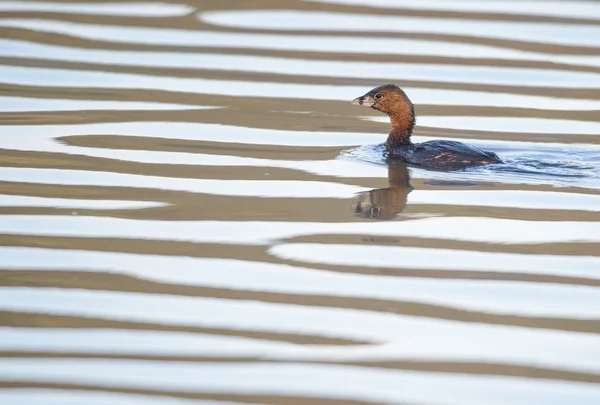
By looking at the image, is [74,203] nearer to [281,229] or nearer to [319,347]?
[281,229]

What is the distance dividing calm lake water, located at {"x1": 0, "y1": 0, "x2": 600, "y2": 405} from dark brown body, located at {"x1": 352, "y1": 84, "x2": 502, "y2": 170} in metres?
0.13

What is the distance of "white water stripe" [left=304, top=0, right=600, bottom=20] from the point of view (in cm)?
1358

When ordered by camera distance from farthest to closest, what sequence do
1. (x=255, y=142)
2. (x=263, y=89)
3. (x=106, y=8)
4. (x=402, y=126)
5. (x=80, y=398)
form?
(x=106, y=8) → (x=263, y=89) → (x=402, y=126) → (x=255, y=142) → (x=80, y=398)

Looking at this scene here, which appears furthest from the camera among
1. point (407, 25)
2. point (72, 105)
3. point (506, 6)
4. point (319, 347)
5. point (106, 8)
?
point (506, 6)

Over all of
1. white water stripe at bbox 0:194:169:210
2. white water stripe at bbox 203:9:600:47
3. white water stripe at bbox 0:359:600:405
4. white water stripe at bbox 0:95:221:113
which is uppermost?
white water stripe at bbox 203:9:600:47

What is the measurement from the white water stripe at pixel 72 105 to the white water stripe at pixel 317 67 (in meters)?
1.29

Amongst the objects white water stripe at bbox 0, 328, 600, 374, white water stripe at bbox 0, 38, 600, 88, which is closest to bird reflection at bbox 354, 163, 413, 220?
white water stripe at bbox 0, 328, 600, 374

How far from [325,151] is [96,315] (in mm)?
3933

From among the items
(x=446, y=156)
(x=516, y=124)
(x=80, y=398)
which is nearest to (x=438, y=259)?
(x=80, y=398)

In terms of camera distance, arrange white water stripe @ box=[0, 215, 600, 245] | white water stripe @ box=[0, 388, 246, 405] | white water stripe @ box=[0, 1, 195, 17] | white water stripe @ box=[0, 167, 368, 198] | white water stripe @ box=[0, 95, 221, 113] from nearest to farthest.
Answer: white water stripe @ box=[0, 388, 246, 405] → white water stripe @ box=[0, 215, 600, 245] → white water stripe @ box=[0, 167, 368, 198] → white water stripe @ box=[0, 95, 221, 113] → white water stripe @ box=[0, 1, 195, 17]

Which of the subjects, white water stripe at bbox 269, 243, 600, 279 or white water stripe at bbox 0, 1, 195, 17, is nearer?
white water stripe at bbox 269, 243, 600, 279

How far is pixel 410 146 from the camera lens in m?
9.41

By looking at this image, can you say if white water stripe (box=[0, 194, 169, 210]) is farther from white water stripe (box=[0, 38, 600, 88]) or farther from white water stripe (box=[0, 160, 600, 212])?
white water stripe (box=[0, 38, 600, 88])

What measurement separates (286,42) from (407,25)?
147 cm
